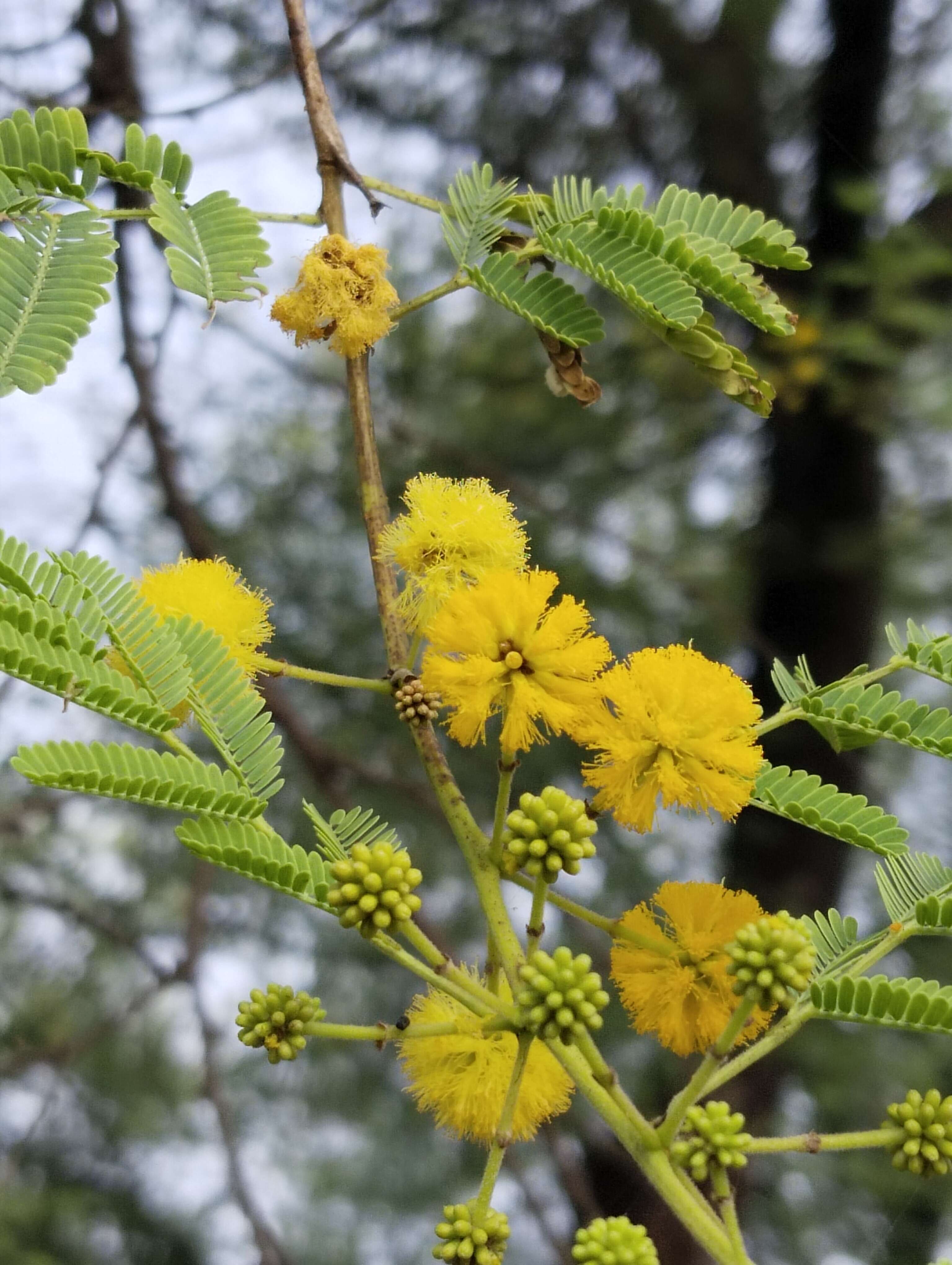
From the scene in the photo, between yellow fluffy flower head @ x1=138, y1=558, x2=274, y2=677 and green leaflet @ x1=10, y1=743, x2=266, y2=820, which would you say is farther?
yellow fluffy flower head @ x1=138, y1=558, x2=274, y2=677

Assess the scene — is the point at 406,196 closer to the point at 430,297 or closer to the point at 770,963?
the point at 430,297

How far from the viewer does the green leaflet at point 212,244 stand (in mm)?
1515

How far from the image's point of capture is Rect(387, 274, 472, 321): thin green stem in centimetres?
166

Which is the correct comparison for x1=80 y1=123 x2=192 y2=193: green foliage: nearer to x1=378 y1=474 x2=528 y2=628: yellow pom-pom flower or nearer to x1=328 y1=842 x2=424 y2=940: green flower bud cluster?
x1=378 y1=474 x2=528 y2=628: yellow pom-pom flower

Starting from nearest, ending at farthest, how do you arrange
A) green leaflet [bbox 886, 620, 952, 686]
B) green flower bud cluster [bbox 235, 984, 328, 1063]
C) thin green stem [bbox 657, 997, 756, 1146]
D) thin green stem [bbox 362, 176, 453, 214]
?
thin green stem [bbox 657, 997, 756, 1146], green flower bud cluster [bbox 235, 984, 328, 1063], green leaflet [bbox 886, 620, 952, 686], thin green stem [bbox 362, 176, 453, 214]

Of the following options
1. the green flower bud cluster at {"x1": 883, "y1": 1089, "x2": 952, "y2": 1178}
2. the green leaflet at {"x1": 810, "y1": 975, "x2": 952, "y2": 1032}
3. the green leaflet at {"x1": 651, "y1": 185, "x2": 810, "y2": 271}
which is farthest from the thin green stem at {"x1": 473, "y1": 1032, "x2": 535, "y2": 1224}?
the green leaflet at {"x1": 651, "y1": 185, "x2": 810, "y2": 271}

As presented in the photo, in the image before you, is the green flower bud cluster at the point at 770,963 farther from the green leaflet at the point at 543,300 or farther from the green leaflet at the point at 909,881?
the green leaflet at the point at 543,300

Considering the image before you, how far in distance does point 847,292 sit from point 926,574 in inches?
55.9

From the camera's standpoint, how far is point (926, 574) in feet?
18.3

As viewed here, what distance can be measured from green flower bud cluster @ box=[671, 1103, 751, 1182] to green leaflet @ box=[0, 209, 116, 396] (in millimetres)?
1095

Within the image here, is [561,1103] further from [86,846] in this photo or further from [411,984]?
[86,846]

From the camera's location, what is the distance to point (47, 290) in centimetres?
143

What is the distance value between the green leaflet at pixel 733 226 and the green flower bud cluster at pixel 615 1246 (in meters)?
1.31

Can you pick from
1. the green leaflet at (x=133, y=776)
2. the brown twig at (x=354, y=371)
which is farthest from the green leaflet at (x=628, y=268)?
the green leaflet at (x=133, y=776)
